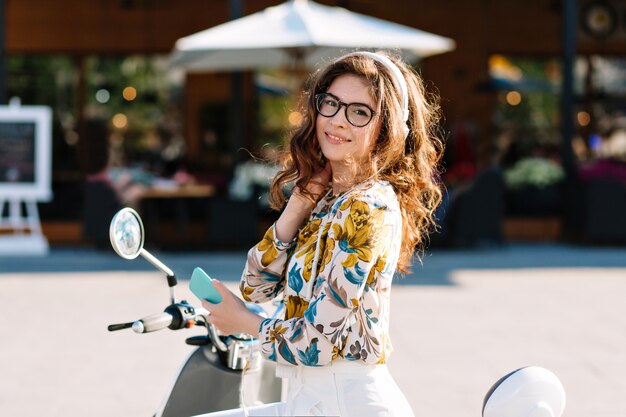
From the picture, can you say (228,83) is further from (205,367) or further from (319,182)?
(319,182)

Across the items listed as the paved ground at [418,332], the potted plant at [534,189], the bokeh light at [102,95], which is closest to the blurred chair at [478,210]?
the paved ground at [418,332]

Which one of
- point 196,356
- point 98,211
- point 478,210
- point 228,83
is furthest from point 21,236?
point 196,356

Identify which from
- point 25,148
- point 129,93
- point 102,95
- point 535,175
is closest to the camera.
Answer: point 25,148

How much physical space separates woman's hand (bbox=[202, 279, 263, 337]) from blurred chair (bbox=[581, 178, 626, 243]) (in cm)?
1098

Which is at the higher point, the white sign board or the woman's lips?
the woman's lips

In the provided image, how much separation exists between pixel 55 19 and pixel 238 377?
13908 mm

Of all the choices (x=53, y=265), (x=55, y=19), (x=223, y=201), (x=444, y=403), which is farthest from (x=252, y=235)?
(x=444, y=403)

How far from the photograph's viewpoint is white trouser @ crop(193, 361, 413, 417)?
2211 mm

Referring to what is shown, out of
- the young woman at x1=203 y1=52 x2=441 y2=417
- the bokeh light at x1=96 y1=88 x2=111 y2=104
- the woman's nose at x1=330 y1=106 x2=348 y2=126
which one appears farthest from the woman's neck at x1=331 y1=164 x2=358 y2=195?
the bokeh light at x1=96 y1=88 x2=111 y2=104

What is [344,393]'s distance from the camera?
2227 millimetres

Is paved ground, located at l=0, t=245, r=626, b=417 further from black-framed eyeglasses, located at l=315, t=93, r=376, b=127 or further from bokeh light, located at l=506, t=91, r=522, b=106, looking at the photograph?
bokeh light, located at l=506, t=91, r=522, b=106

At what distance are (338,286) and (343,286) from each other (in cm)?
1

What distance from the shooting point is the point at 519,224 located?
13.9m

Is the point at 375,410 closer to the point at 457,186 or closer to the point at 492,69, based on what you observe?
the point at 457,186
